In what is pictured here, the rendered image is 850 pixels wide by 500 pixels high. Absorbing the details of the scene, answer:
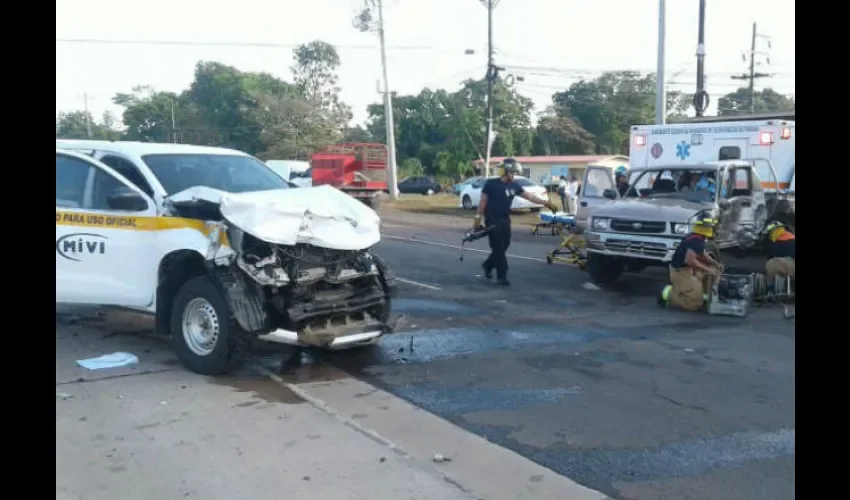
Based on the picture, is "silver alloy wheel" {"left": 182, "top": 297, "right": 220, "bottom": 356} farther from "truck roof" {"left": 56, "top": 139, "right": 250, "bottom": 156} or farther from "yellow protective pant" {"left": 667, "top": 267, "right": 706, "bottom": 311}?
"yellow protective pant" {"left": 667, "top": 267, "right": 706, "bottom": 311}

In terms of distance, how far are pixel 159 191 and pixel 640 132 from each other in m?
13.1

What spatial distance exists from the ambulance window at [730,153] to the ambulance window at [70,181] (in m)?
12.7

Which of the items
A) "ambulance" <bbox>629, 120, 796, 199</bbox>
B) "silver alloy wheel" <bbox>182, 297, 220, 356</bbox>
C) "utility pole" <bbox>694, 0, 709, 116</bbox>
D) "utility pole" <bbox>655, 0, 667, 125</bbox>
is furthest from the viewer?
"utility pole" <bbox>694, 0, 709, 116</bbox>

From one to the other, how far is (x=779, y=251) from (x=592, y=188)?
543 centimetres

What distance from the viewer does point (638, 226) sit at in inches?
452

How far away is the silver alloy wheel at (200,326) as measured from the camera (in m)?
6.73

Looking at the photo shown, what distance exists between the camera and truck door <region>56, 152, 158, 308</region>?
7.14 metres

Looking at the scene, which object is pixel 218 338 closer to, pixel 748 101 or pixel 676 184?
pixel 676 184

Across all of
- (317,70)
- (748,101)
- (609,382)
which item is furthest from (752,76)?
(609,382)

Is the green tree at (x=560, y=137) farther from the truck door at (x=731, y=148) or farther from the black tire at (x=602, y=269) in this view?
the black tire at (x=602, y=269)

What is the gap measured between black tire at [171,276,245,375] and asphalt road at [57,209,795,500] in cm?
14

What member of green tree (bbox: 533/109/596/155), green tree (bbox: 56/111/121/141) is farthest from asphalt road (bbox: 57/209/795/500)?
green tree (bbox: 56/111/121/141)
